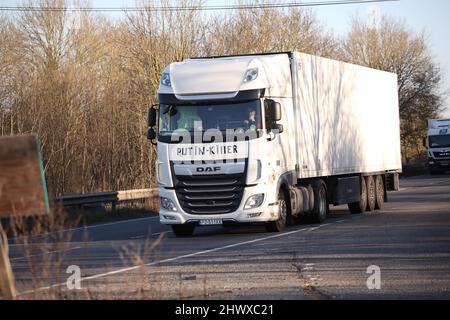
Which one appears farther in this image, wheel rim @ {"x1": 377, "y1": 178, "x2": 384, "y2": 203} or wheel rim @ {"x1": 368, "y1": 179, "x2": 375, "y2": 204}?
wheel rim @ {"x1": 377, "y1": 178, "x2": 384, "y2": 203}

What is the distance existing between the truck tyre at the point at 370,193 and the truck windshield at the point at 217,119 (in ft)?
29.3

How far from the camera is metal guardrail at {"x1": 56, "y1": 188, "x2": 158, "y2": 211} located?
28.4 metres

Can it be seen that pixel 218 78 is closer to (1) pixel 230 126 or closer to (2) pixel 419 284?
(1) pixel 230 126

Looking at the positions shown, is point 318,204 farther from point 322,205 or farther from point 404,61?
point 404,61

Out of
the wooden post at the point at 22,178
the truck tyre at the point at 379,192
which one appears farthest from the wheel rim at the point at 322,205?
the wooden post at the point at 22,178

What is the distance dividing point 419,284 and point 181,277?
316cm

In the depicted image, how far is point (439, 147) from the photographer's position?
61156mm

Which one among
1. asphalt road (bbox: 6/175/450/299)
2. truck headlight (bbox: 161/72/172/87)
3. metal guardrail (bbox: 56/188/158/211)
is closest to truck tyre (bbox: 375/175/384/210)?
asphalt road (bbox: 6/175/450/299)

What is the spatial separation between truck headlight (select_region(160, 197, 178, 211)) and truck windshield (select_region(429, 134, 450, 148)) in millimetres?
44108

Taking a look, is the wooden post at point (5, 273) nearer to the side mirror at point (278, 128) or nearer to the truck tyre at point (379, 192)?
the side mirror at point (278, 128)

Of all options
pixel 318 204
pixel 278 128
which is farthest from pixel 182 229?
pixel 318 204

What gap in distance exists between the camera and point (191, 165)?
19203 mm

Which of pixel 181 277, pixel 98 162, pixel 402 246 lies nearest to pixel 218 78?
pixel 402 246
